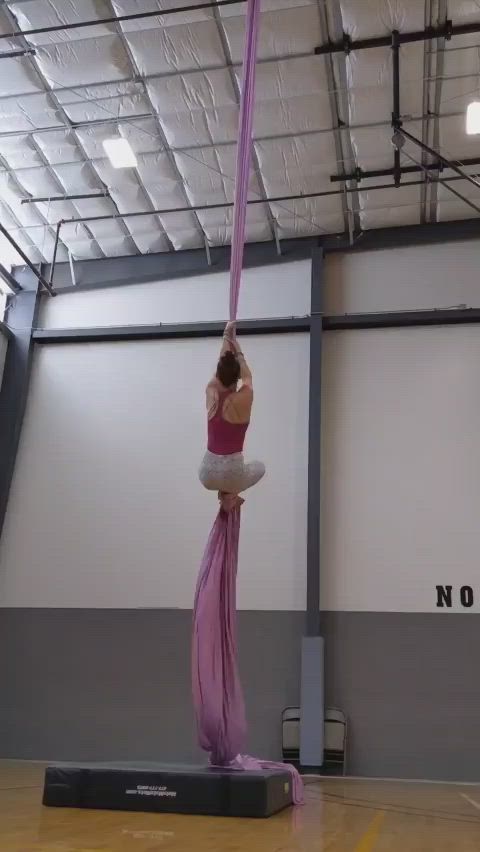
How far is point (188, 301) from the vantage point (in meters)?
9.31

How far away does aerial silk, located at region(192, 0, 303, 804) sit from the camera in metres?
3.96

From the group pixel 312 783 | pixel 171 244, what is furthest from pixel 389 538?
pixel 171 244

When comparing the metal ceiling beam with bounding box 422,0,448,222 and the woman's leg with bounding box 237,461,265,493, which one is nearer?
the woman's leg with bounding box 237,461,265,493

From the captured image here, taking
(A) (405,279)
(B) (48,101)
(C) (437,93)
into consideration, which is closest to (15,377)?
(B) (48,101)

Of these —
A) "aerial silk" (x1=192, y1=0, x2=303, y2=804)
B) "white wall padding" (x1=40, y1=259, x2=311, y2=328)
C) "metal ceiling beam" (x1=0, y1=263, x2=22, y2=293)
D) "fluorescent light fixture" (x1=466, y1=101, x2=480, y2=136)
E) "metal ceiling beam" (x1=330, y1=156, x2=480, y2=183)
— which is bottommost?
"aerial silk" (x1=192, y1=0, x2=303, y2=804)

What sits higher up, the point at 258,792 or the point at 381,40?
the point at 381,40

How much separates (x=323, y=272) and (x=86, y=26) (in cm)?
403

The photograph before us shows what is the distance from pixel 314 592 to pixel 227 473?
3.77m

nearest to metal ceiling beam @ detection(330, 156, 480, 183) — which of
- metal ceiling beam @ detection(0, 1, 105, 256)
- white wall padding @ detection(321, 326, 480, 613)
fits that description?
white wall padding @ detection(321, 326, 480, 613)

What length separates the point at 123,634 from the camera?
26.2 feet

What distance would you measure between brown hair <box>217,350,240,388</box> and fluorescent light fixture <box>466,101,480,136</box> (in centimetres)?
436

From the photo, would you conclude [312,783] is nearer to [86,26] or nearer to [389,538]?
[389,538]

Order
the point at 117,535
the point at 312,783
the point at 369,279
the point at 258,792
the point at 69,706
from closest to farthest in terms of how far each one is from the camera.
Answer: the point at 258,792
the point at 312,783
the point at 69,706
the point at 117,535
the point at 369,279

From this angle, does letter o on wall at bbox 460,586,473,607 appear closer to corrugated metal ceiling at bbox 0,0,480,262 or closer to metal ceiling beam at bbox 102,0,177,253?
corrugated metal ceiling at bbox 0,0,480,262
